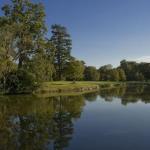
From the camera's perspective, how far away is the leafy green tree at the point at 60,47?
7425 centimetres

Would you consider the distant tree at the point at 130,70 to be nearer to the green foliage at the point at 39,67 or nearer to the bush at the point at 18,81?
the green foliage at the point at 39,67

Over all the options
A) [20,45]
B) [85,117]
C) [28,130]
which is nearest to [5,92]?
[20,45]

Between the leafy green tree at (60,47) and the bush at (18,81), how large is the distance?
31175 mm

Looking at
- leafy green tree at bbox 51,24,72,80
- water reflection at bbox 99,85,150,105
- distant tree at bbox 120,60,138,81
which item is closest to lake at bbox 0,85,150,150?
water reflection at bbox 99,85,150,105

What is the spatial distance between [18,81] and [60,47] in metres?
35.2

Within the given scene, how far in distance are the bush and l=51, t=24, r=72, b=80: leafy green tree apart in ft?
102

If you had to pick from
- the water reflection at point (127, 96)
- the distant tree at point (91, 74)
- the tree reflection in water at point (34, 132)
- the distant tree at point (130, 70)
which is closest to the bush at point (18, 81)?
the water reflection at point (127, 96)

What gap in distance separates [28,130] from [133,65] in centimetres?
11716

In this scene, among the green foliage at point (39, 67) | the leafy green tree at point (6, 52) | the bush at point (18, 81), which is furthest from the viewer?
the green foliage at point (39, 67)

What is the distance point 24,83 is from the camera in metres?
41.9

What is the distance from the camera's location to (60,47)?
75.5 meters

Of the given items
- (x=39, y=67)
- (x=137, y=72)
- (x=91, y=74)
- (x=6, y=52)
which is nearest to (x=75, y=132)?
(x=6, y=52)

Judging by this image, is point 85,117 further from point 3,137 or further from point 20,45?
point 20,45

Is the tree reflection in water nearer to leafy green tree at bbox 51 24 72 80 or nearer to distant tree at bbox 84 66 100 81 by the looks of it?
leafy green tree at bbox 51 24 72 80
